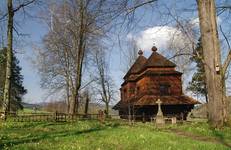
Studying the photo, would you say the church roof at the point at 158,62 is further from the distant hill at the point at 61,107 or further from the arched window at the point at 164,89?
the distant hill at the point at 61,107

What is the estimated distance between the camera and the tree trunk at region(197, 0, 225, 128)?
→ 1540cm

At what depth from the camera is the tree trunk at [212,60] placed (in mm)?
15398

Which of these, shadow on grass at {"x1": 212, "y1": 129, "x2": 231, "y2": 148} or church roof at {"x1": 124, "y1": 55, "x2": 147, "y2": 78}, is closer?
shadow on grass at {"x1": 212, "y1": 129, "x2": 231, "y2": 148}

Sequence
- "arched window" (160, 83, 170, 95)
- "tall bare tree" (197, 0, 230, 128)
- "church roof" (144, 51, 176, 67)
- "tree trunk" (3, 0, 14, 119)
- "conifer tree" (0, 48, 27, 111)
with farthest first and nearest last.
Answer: "conifer tree" (0, 48, 27, 111), "church roof" (144, 51, 176, 67), "arched window" (160, 83, 170, 95), "tree trunk" (3, 0, 14, 119), "tall bare tree" (197, 0, 230, 128)

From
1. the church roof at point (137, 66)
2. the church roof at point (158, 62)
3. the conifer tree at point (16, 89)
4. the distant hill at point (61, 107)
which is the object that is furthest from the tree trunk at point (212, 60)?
the conifer tree at point (16, 89)

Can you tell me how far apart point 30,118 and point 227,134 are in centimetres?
1702

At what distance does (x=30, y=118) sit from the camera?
26.2 meters

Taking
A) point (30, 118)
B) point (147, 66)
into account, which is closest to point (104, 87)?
point (147, 66)

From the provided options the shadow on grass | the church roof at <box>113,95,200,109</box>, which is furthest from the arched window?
the shadow on grass

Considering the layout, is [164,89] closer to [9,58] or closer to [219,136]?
[9,58]

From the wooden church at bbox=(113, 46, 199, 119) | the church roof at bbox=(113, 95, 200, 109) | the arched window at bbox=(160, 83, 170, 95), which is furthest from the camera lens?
the arched window at bbox=(160, 83, 170, 95)

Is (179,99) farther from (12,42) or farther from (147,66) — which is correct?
(12,42)

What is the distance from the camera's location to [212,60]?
52.1ft

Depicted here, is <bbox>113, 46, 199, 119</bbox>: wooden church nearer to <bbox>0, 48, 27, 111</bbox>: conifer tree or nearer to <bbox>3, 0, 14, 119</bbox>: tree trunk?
<bbox>3, 0, 14, 119</bbox>: tree trunk
